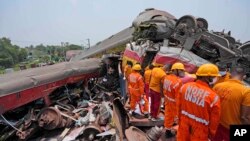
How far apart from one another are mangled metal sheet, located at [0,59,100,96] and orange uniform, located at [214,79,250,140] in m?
5.85

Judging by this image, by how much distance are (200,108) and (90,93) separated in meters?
8.09

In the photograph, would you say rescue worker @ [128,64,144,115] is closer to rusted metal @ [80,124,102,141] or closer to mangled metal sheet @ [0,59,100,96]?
rusted metal @ [80,124,102,141]

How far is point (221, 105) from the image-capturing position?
386cm

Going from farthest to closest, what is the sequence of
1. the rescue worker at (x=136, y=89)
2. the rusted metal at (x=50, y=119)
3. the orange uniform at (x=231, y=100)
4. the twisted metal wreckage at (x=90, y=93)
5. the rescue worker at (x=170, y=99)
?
the rusted metal at (x=50, y=119), the rescue worker at (x=136, y=89), the twisted metal wreckage at (x=90, y=93), the rescue worker at (x=170, y=99), the orange uniform at (x=231, y=100)

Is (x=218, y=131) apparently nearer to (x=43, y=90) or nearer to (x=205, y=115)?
(x=205, y=115)

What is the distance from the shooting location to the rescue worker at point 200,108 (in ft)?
11.9

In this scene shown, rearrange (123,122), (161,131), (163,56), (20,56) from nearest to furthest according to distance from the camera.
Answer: (161,131), (123,122), (163,56), (20,56)

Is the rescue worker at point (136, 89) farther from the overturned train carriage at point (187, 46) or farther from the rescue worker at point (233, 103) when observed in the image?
the rescue worker at point (233, 103)

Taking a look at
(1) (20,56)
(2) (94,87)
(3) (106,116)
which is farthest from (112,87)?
(1) (20,56)

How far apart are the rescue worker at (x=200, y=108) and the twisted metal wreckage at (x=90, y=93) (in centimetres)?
185

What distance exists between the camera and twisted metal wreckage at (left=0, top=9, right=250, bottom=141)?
6.99m

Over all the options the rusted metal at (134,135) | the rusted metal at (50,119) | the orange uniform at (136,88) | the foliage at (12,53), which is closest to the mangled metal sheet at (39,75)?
the rusted metal at (50,119)

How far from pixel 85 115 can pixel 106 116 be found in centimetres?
135

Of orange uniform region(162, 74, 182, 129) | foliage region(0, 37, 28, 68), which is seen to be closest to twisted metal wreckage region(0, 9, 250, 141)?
orange uniform region(162, 74, 182, 129)
